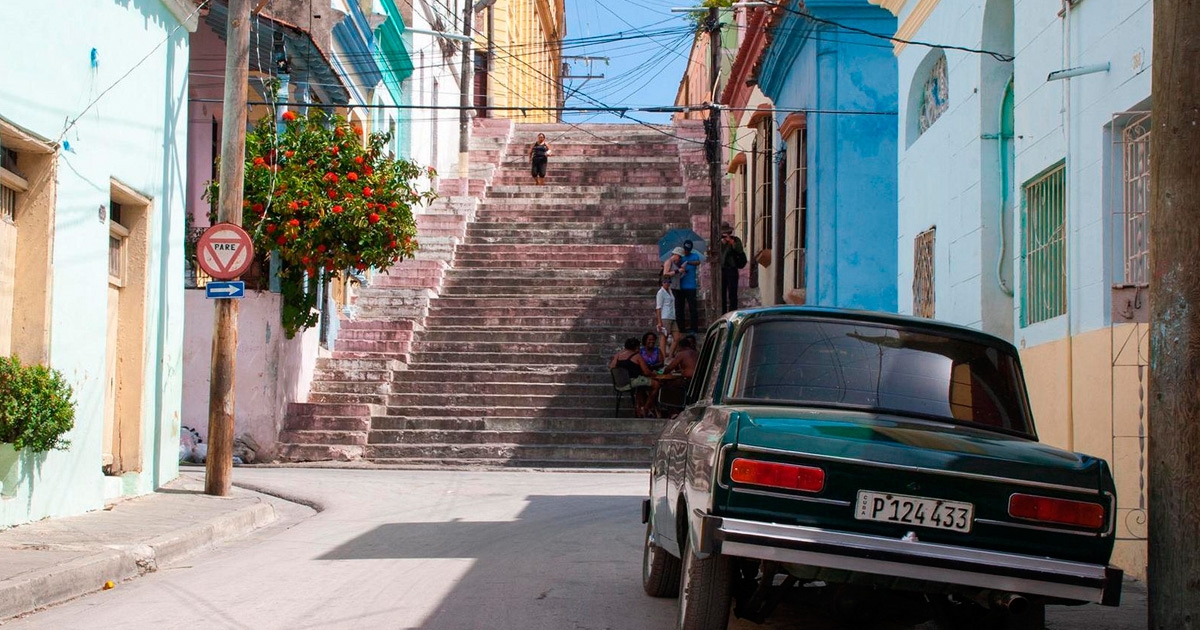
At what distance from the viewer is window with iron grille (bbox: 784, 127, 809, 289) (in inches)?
953

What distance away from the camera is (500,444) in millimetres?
20562

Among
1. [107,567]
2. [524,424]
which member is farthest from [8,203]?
[524,424]

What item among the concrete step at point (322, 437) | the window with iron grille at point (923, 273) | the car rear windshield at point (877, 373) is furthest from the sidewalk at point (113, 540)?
the window with iron grille at point (923, 273)

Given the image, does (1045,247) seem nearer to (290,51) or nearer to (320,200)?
(320,200)

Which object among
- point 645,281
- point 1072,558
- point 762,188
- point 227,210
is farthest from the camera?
point 762,188

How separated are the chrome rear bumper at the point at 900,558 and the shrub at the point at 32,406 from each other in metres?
6.62

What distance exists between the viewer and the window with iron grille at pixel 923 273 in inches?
611

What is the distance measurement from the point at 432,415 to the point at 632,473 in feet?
13.5

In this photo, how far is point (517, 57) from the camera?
48219 mm

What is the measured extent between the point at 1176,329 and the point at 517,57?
141 ft

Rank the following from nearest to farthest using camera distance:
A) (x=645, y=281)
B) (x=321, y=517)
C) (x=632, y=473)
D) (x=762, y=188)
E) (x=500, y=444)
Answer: (x=321, y=517), (x=632, y=473), (x=500, y=444), (x=645, y=281), (x=762, y=188)

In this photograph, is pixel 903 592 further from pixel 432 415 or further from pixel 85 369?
pixel 432 415

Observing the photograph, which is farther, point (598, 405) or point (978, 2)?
point (598, 405)

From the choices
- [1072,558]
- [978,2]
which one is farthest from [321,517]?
[1072,558]
